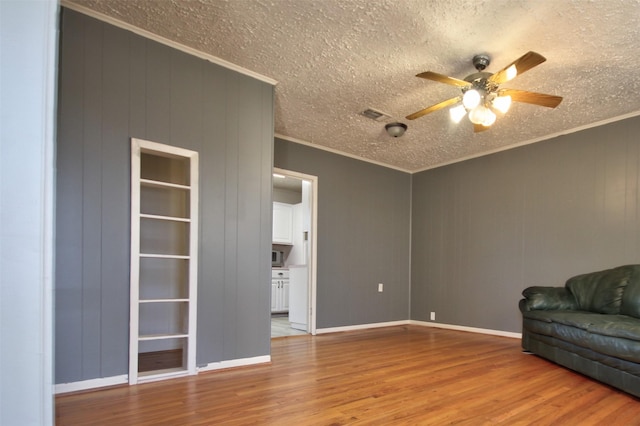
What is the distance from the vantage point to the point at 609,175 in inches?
171

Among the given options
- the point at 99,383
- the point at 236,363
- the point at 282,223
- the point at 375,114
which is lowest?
the point at 236,363

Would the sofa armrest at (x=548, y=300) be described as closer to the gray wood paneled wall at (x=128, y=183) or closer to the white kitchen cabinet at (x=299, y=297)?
the white kitchen cabinet at (x=299, y=297)

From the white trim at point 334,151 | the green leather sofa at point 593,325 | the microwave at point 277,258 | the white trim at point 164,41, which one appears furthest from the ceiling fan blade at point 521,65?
the microwave at point 277,258

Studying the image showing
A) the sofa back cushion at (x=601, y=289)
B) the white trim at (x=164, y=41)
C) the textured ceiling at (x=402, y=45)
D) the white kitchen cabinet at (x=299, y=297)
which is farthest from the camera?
the white kitchen cabinet at (x=299, y=297)

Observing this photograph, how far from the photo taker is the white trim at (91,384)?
2527 millimetres

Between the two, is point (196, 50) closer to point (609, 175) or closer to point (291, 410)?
point (291, 410)

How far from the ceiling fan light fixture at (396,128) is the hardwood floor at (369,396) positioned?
2.60 metres

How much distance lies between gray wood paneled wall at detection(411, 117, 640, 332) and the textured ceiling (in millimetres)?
642

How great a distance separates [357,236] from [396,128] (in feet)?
6.29

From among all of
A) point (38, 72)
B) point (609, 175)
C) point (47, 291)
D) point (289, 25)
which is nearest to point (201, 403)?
point (47, 291)

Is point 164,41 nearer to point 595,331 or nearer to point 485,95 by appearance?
point 485,95

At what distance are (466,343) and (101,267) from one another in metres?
4.17

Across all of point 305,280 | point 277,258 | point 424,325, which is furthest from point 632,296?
point 277,258

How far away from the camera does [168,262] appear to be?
Answer: 382 centimetres
